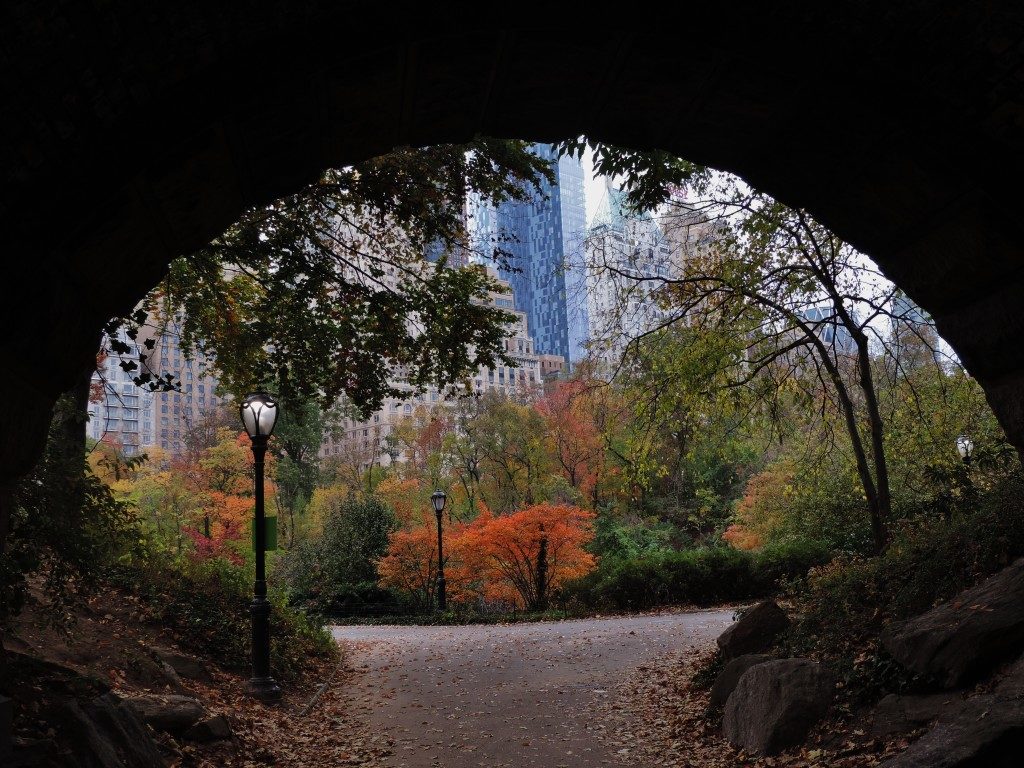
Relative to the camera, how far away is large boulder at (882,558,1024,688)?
4.80 meters

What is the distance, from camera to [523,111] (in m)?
3.00

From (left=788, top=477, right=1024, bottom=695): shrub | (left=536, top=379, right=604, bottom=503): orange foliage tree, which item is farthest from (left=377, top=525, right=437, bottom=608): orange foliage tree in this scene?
(left=788, top=477, right=1024, bottom=695): shrub

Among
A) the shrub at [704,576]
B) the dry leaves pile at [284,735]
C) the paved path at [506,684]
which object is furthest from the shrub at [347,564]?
the dry leaves pile at [284,735]

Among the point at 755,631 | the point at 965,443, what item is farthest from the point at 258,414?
the point at 965,443

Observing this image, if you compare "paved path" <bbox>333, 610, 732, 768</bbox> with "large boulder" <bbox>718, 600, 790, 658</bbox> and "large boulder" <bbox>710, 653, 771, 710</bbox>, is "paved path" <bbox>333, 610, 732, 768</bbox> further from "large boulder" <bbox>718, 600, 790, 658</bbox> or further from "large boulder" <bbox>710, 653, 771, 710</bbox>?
"large boulder" <bbox>718, 600, 790, 658</bbox>

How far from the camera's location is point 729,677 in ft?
24.1

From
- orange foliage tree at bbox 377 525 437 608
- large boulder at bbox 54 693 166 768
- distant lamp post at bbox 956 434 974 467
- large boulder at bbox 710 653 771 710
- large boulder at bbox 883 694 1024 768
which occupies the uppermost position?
distant lamp post at bbox 956 434 974 467

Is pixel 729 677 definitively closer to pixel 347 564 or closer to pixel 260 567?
pixel 260 567

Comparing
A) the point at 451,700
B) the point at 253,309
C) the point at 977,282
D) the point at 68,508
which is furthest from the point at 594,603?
the point at 977,282

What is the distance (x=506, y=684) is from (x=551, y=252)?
44.1m

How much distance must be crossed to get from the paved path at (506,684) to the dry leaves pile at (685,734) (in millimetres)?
260

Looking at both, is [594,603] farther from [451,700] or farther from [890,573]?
[890,573]

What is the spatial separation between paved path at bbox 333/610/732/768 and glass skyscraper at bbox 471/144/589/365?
490 centimetres

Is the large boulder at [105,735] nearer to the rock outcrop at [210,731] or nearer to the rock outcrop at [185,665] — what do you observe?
the rock outcrop at [210,731]
